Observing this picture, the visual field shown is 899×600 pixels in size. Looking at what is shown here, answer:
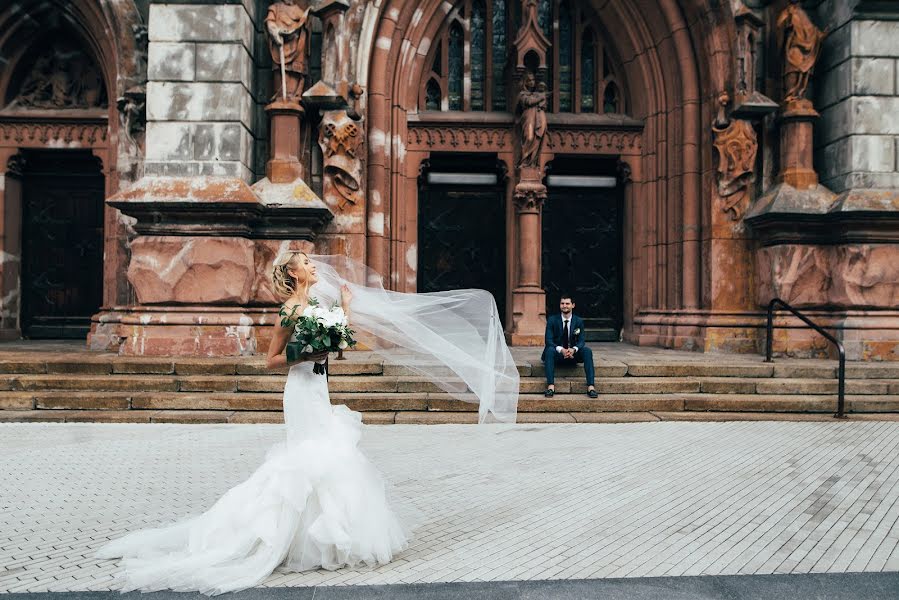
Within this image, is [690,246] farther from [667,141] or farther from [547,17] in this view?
[547,17]

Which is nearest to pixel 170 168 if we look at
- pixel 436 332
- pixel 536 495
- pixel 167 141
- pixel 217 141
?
pixel 167 141

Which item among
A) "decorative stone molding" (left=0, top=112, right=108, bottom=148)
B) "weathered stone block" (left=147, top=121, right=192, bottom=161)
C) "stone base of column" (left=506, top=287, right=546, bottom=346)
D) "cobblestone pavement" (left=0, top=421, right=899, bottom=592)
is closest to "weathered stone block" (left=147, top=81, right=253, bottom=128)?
"weathered stone block" (left=147, top=121, right=192, bottom=161)

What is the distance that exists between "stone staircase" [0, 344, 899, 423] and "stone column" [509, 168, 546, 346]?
2.94 metres

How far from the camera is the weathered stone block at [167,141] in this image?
9977 millimetres

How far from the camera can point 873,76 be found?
10.6 m

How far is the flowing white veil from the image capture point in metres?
5.45

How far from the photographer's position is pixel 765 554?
397 cm

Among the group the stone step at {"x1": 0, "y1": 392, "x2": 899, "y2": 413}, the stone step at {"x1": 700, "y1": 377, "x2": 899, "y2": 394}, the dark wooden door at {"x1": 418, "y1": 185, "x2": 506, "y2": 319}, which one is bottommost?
the stone step at {"x1": 0, "y1": 392, "x2": 899, "y2": 413}

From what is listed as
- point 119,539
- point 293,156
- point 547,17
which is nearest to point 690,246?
point 547,17

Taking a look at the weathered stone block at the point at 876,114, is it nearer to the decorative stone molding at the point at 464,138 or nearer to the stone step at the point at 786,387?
the stone step at the point at 786,387

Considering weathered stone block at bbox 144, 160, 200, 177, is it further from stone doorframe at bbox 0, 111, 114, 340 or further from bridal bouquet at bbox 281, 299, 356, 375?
bridal bouquet at bbox 281, 299, 356, 375

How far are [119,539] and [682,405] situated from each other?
21.8 feet

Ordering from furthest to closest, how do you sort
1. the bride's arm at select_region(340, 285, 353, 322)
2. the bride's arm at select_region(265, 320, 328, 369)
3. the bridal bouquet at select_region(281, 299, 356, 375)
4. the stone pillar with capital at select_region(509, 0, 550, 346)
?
the stone pillar with capital at select_region(509, 0, 550, 346) → the bride's arm at select_region(340, 285, 353, 322) → the bride's arm at select_region(265, 320, 328, 369) → the bridal bouquet at select_region(281, 299, 356, 375)

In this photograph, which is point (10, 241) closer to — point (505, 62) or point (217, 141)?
point (217, 141)
